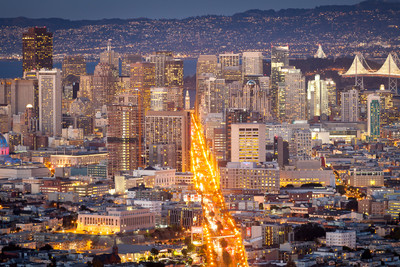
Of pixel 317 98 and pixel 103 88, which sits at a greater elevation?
pixel 103 88

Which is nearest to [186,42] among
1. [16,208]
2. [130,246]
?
[16,208]

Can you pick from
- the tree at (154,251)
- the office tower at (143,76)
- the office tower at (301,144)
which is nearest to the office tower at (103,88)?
the office tower at (143,76)

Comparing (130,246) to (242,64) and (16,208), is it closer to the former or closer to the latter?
(16,208)

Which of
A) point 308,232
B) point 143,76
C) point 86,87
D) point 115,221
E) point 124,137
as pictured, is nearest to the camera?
point 308,232

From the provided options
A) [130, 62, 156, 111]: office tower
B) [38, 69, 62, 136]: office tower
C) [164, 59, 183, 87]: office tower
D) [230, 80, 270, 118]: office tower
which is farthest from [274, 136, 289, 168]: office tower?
[164, 59, 183, 87]: office tower

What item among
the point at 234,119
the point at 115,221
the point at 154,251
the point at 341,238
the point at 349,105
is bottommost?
the point at 154,251

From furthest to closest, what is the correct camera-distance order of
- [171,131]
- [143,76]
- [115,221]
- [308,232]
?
A: [143,76]
[171,131]
[115,221]
[308,232]

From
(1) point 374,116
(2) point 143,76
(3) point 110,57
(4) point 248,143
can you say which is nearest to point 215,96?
(2) point 143,76

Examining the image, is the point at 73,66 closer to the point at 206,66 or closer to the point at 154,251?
the point at 206,66
